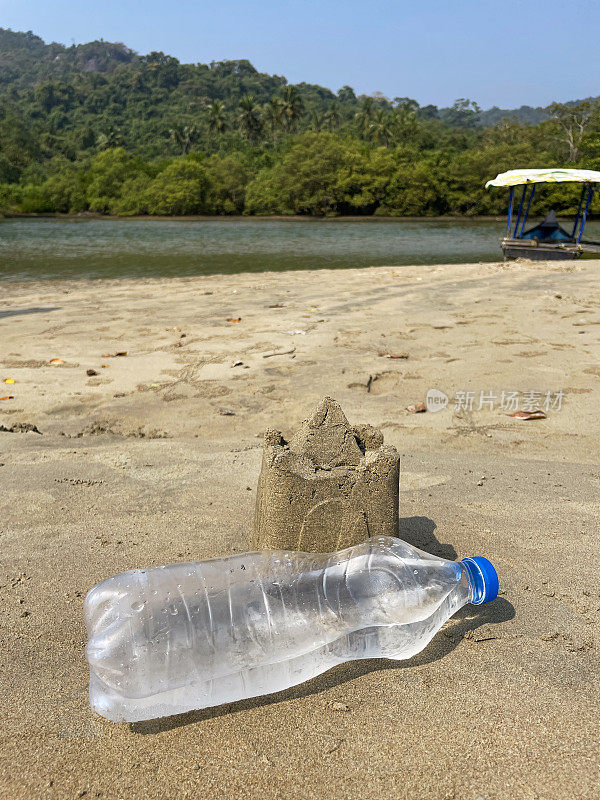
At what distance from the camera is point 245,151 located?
244 ft

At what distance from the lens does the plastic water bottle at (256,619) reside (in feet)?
5.59

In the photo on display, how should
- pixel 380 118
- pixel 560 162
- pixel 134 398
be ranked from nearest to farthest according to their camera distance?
pixel 134 398 → pixel 560 162 → pixel 380 118

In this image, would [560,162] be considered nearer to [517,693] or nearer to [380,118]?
[380,118]

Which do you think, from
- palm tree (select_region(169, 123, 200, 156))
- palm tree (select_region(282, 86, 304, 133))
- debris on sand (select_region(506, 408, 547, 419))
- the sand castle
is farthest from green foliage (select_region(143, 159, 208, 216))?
the sand castle

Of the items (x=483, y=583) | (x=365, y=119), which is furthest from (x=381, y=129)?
(x=483, y=583)

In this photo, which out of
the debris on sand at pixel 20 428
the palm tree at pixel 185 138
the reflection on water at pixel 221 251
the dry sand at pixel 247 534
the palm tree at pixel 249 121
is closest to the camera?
the dry sand at pixel 247 534

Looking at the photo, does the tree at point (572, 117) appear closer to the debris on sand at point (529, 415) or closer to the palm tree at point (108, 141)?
the palm tree at point (108, 141)

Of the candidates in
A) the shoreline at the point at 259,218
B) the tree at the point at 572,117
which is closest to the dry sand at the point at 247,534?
the shoreline at the point at 259,218

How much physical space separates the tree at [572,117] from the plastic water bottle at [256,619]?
221 ft

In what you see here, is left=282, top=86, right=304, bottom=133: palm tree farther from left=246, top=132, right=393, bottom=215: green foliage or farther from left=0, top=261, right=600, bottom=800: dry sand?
left=0, top=261, right=600, bottom=800: dry sand

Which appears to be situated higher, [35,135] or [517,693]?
[35,135]

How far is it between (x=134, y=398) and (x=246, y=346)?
202 centimetres

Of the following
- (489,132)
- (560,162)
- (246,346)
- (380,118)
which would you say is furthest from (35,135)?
(246,346)

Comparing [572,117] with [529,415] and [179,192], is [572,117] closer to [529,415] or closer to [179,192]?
[179,192]
